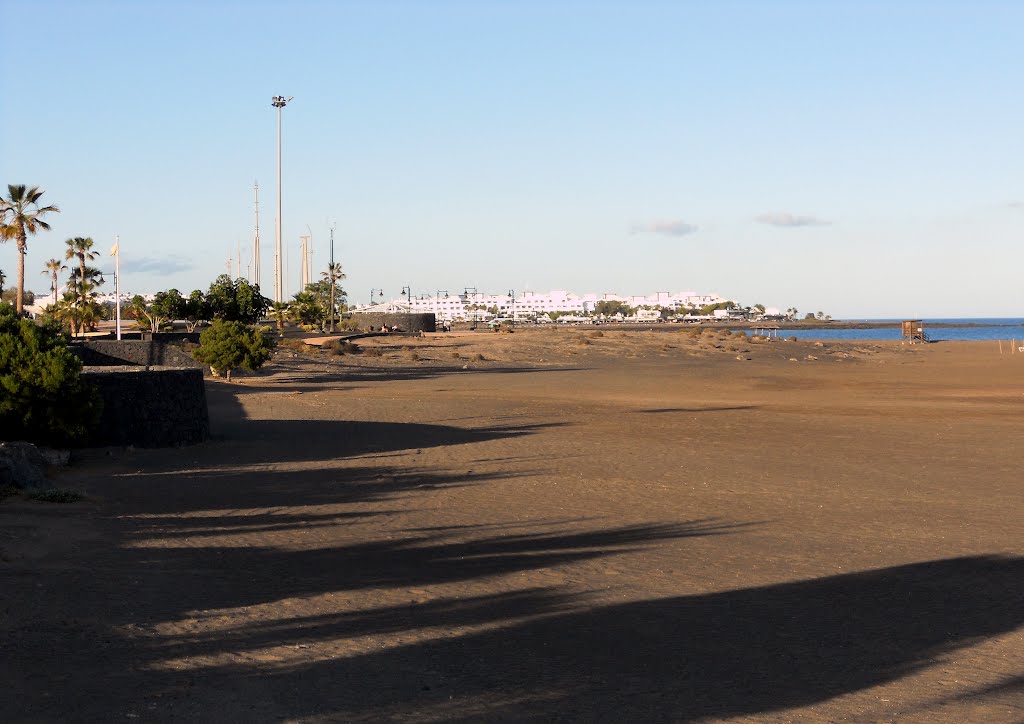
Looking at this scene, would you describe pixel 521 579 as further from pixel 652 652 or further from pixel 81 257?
pixel 81 257

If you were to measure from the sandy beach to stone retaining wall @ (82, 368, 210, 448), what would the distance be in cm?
52

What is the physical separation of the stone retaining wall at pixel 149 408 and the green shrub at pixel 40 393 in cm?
77

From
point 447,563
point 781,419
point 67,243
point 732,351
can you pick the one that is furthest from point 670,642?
point 67,243

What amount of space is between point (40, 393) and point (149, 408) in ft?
7.55

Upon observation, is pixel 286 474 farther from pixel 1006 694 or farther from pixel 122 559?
pixel 1006 694

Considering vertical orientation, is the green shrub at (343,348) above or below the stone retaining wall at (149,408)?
above

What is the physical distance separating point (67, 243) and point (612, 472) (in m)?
70.5

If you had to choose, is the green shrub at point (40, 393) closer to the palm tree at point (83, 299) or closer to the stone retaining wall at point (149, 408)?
the stone retaining wall at point (149, 408)

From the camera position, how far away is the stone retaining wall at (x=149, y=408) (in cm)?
1839

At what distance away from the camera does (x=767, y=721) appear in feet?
20.7

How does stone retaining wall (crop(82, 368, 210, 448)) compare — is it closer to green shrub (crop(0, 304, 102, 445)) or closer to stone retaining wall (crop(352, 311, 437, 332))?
green shrub (crop(0, 304, 102, 445))

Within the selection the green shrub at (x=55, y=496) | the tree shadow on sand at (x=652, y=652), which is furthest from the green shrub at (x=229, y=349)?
the tree shadow on sand at (x=652, y=652)

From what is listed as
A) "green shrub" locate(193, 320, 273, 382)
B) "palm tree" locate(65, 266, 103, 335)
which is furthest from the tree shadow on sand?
"palm tree" locate(65, 266, 103, 335)

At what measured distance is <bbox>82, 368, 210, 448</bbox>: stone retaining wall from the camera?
18.4 metres
